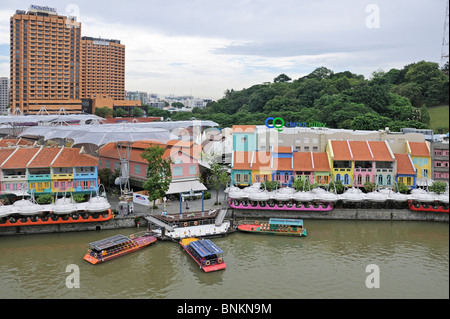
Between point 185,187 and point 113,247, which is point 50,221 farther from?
point 185,187

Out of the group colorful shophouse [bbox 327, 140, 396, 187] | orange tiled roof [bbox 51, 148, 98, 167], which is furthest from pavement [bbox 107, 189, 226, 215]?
colorful shophouse [bbox 327, 140, 396, 187]

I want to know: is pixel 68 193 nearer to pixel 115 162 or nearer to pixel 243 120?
pixel 115 162

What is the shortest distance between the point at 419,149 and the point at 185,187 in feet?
62.6

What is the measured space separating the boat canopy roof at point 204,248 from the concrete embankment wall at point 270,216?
6.59m

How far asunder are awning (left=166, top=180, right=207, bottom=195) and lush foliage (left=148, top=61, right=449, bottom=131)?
19.3m

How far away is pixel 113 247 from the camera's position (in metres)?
22.3

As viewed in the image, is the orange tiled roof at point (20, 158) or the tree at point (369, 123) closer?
the orange tiled roof at point (20, 158)

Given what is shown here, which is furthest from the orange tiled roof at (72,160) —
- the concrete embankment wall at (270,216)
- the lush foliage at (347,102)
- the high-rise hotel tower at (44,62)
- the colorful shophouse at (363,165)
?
the high-rise hotel tower at (44,62)

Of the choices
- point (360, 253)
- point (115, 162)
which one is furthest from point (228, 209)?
point (115, 162)

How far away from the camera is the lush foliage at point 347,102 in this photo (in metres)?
46.5

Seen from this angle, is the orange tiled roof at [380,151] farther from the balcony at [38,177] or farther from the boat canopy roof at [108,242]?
the balcony at [38,177]

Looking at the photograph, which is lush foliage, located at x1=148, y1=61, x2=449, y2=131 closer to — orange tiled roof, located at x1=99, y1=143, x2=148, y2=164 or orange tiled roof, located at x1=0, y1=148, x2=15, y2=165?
orange tiled roof, located at x1=99, y1=143, x2=148, y2=164

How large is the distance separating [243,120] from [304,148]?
34998 millimetres

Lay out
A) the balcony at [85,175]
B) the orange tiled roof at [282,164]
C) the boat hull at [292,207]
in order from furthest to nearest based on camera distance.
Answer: the orange tiled roof at [282,164] < the balcony at [85,175] < the boat hull at [292,207]
